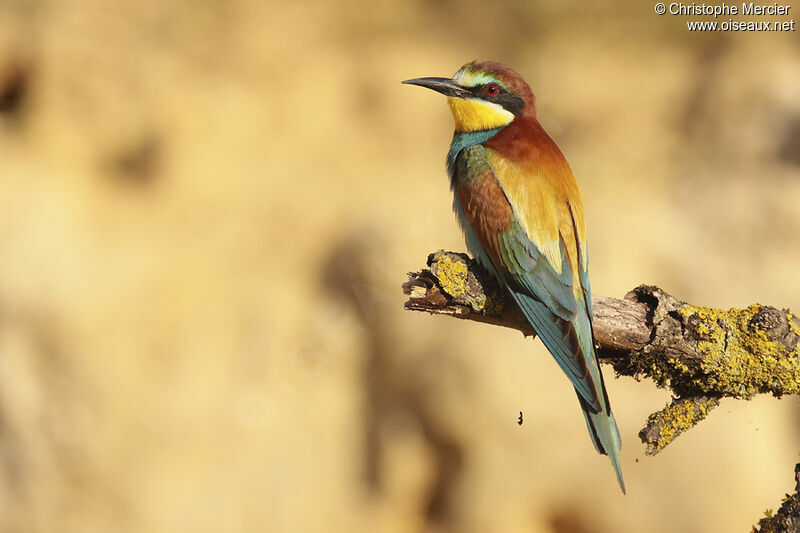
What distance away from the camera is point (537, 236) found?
186cm

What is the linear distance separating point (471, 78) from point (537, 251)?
616 mm

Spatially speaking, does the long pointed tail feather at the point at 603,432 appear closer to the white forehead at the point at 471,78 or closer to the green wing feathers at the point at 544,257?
the green wing feathers at the point at 544,257

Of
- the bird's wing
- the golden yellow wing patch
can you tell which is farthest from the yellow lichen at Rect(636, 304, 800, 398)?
the golden yellow wing patch

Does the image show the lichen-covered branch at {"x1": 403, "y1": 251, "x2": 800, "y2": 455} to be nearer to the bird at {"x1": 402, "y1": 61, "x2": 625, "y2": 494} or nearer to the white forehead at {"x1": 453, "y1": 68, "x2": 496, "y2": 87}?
the bird at {"x1": 402, "y1": 61, "x2": 625, "y2": 494}

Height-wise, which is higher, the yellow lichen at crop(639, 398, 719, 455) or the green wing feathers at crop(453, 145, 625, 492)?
the green wing feathers at crop(453, 145, 625, 492)

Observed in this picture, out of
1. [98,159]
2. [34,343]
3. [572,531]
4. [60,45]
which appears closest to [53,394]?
[34,343]

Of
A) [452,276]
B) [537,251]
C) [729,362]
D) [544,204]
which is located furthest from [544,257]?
[729,362]

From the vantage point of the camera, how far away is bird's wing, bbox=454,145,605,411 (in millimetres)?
1722

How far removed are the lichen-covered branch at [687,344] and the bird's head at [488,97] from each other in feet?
2.10

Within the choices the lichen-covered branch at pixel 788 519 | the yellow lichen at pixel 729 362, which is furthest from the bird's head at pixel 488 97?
the lichen-covered branch at pixel 788 519

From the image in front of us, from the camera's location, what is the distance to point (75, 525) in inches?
128

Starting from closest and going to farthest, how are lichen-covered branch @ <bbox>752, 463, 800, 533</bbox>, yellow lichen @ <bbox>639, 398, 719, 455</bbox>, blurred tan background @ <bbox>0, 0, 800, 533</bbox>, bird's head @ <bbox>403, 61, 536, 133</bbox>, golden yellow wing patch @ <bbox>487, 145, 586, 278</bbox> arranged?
1. lichen-covered branch @ <bbox>752, 463, 800, 533</bbox>
2. yellow lichen @ <bbox>639, 398, 719, 455</bbox>
3. golden yellow wing patch @ <bbox>487, 145, 586, 278</bbox>
4. bird's head @ <bbox>403, 61, 536, 133</bbox>
5. blurred tan background @ <bbox>0, 0, 800, 533</bbox>

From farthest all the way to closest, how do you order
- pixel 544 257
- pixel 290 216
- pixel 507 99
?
pixel 290 216 < pixel 507 99 < pixel 544 257

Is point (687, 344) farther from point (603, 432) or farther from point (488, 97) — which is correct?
point (488, 97)
